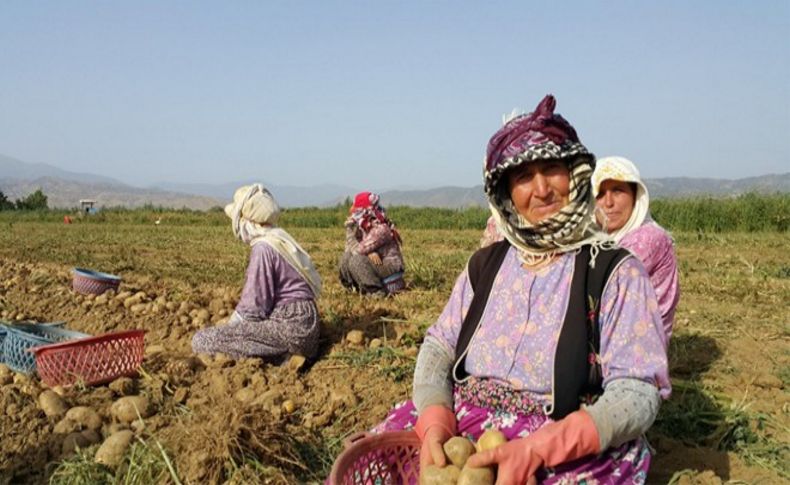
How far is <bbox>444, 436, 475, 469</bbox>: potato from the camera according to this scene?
1.82 meters

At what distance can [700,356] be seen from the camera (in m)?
4.40

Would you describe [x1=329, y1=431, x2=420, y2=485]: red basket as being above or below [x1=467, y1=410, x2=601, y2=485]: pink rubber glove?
below

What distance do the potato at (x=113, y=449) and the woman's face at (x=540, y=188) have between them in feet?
6.21

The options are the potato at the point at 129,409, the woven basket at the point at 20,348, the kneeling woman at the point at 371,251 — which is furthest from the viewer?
the kneeling woman at the point at 371,251

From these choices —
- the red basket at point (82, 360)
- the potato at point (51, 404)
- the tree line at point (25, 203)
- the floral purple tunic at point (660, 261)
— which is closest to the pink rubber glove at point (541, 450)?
the floral purple tunic at point (660, 261)

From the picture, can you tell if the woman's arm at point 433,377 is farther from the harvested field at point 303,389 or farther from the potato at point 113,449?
the potato at point 113,449

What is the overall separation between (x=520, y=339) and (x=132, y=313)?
4514 mm

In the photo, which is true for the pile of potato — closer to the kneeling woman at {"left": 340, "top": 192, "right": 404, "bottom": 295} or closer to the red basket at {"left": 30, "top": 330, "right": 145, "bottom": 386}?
the red basket at {"left": 30, "top": 330, "right": 145, "bottom": 386}

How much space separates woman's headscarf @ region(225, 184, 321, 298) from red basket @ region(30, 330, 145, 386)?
0.98m

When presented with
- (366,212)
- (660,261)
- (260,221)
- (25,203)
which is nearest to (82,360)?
(260,221)

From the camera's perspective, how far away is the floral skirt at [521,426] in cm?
179

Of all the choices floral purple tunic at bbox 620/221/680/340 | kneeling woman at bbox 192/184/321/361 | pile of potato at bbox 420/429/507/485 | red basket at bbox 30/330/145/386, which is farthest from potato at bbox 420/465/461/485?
kneeling woman at bbox 192/184/321/361

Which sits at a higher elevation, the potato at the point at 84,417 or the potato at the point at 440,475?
the potato at the point at 440,475

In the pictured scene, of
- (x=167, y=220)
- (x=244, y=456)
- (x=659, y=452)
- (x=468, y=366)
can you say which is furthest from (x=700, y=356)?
(x=167, y=220)
